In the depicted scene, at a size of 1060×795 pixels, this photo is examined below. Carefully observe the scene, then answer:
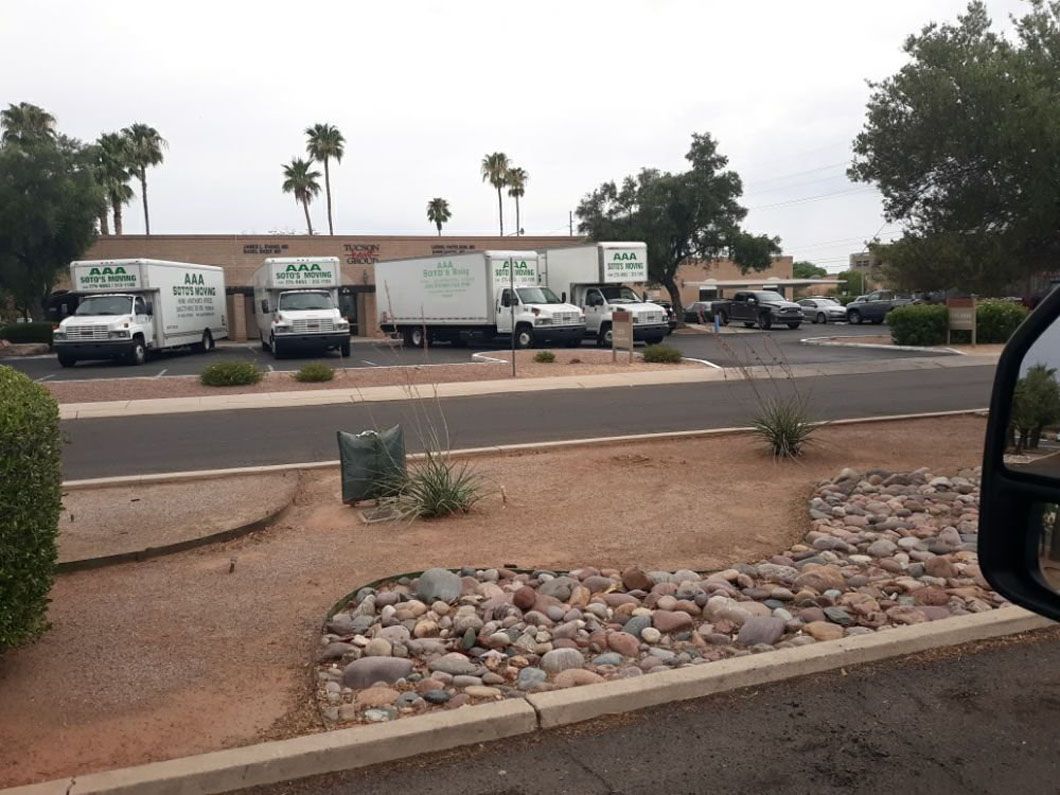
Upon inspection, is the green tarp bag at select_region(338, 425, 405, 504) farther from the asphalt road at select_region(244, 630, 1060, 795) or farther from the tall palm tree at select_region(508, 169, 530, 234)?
the tall palm tree at select_region(508, 169, 530, 234)

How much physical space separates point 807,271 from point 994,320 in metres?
121

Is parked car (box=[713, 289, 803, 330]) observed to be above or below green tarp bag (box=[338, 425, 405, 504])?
above

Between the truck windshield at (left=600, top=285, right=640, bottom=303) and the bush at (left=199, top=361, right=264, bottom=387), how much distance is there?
1585cm

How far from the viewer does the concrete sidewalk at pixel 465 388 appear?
1786 centimetres

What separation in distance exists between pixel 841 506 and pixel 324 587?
4596 millimetres

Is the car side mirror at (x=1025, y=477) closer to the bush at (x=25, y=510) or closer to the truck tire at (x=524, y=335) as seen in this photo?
the bush at (x=25, y=510)

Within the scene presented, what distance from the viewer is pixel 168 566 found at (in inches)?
274

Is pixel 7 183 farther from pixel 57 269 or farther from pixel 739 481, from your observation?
pixel 739 481

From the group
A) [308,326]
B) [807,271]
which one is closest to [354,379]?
[308,326]

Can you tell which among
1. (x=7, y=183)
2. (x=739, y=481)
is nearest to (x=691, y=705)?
(x=739, y=481)

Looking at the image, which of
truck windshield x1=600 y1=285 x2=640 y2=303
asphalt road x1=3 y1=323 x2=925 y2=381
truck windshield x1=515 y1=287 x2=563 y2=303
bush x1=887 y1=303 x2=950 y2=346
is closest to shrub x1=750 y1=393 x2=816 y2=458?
asphalt road x1=3 y1=323 x2=925 y2=381

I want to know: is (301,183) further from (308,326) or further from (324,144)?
(308,326)

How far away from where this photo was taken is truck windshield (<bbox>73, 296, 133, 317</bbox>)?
28.7 meters

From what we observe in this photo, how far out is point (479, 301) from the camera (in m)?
33.4
